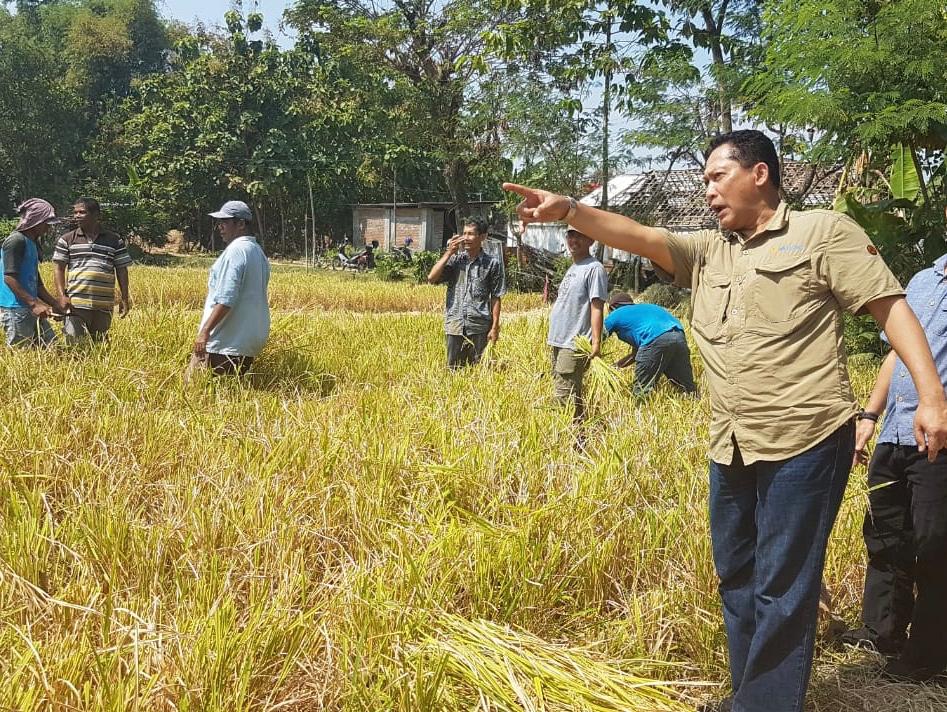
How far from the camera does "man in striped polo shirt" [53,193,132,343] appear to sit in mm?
5074

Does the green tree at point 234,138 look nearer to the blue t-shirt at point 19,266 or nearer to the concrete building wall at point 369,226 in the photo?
the concrete building wall at point 369,226

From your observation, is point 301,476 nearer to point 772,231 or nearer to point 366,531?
point 366,531

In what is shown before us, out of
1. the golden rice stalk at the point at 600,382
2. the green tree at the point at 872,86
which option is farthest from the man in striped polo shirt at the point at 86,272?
the green tree at the point at 872,86

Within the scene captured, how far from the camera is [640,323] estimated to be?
204 inches

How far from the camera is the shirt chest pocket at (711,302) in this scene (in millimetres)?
2043

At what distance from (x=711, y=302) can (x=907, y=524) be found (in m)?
1.18

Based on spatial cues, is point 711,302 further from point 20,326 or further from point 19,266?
point 20,326

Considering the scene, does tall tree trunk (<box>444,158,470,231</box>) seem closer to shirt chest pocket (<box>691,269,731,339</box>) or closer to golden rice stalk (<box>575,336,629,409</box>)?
golden rice stalk (<box>575,336,629,409</box>)

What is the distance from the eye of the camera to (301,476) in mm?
3145

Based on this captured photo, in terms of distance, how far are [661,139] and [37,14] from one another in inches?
1550

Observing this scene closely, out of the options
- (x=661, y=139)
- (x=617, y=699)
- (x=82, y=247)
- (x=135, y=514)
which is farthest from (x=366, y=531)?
(x=661, y=139)

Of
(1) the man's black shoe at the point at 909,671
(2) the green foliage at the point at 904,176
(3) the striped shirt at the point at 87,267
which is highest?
(2) the green foliage at the point at 904,176

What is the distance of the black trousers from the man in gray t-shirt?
2.06m

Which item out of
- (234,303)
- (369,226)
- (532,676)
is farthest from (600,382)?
(369,226)
